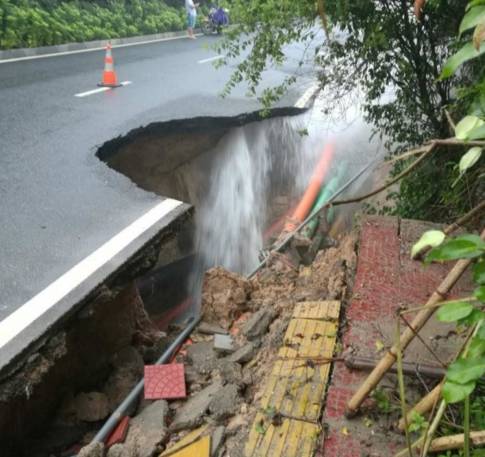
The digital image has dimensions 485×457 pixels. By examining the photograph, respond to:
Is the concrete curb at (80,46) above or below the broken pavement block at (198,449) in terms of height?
above

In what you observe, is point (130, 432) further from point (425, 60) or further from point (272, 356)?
point (425, 60)

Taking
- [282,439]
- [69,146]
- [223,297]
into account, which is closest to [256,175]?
[69,146]

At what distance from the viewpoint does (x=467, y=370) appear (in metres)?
1.46

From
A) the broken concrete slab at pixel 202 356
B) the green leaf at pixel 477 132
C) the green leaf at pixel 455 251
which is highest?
the green leaf at pixel 477 132

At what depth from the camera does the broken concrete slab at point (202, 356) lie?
354 centimetres

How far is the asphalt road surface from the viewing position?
3865mm

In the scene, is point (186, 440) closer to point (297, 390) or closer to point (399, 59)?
point (297, 390)

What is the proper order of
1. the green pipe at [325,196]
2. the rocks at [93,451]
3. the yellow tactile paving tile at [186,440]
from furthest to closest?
the green pipe at [325,196] → the rocks at [93,451] → the yellow tactile paving tile at [186,440]

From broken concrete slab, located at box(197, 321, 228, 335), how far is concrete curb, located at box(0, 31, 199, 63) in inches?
350

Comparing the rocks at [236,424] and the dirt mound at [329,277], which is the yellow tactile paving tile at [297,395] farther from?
the dirt mound at [329,277]

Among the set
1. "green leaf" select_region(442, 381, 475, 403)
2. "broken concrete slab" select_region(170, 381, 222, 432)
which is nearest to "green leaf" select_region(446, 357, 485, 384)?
"green leaf" select_region(442, 381, 475, 403)

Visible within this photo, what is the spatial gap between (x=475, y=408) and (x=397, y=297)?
108 centimetres

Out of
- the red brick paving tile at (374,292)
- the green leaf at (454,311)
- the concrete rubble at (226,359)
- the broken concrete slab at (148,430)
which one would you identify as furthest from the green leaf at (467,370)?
the broken concrete slab at (148,430)

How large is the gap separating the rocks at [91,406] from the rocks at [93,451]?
82 cm
